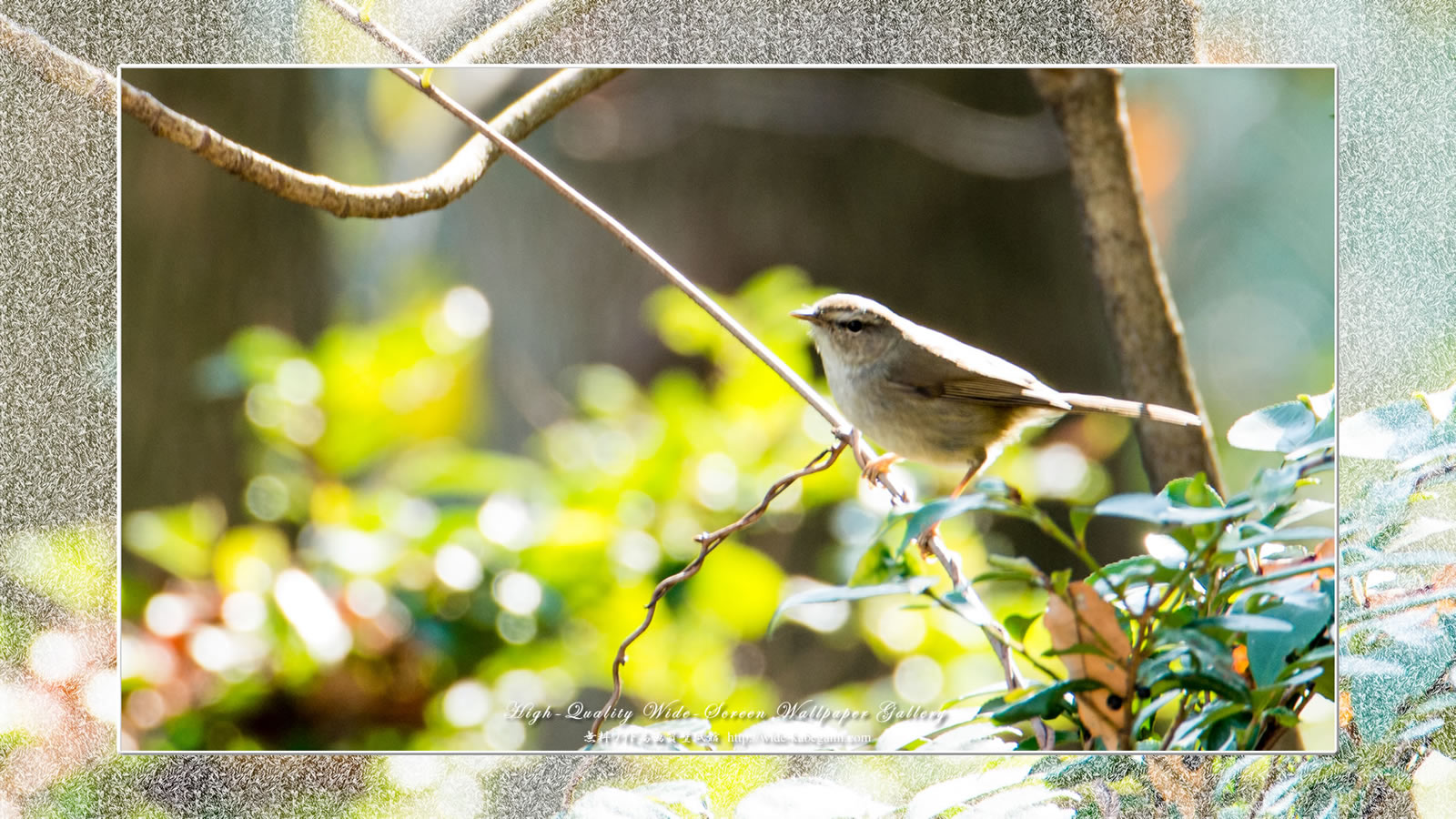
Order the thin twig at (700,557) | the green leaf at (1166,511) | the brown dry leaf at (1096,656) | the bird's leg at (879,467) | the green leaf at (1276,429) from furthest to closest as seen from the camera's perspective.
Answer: the bird's leg at (879,467)
the thin twig at (700,557)
the green leaf at (1276,429)
the brown dry leaf at (1096,656)
the green leaf at (1166,511)

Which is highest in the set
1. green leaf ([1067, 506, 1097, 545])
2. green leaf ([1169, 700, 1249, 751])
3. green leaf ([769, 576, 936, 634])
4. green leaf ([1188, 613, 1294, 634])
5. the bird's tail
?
the bird's tail

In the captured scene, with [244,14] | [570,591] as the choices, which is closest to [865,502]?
[570,591]

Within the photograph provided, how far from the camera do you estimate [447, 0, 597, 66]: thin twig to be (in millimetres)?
1632

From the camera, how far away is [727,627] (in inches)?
67.7

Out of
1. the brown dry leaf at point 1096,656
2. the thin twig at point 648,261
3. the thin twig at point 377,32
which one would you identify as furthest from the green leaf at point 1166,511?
the thin twig at point 377,32

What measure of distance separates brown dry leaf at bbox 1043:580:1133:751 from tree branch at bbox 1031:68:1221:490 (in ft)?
1.44

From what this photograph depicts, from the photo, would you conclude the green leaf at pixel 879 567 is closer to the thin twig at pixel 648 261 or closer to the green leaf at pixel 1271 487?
the thin twig at pixel 648 261

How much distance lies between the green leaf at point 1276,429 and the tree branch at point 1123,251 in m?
0.19

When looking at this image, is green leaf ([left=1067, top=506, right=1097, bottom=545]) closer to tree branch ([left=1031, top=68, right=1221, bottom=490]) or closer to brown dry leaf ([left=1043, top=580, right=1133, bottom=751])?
brown dry leaf ([left=1043, top=580, right=1133, bottom=751])

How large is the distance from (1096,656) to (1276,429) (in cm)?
41

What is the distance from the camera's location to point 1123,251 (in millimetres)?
1708

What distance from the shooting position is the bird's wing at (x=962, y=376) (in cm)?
162

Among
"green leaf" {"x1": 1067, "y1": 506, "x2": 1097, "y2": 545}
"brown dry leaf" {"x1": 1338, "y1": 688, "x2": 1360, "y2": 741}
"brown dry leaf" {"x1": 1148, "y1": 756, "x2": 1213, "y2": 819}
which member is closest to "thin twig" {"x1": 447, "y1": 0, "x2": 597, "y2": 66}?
"green leaf" {"x1": 1067, "y1": 506, "x2": 1097, "y2": 545}

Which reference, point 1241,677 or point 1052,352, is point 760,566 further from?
point 1241,677
